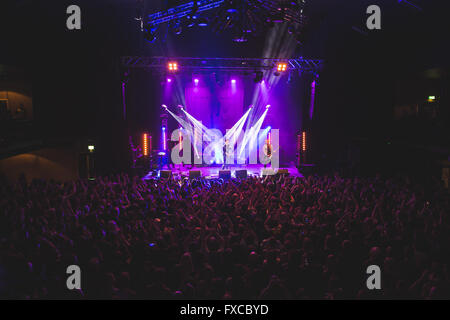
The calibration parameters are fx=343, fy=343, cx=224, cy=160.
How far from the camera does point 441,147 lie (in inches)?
442

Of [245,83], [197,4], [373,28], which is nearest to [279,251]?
[197,4]

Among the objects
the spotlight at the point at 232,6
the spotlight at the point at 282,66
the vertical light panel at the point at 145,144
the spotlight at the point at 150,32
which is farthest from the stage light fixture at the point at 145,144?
the spotlight at the point at 232,6

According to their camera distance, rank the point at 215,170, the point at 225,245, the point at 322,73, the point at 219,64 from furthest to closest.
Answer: the point at 215,170, the point at 219,64, the point at 322,73, the point at 225,245

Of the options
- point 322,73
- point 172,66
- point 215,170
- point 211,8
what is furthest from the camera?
point 215,170

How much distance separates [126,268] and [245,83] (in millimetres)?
14458

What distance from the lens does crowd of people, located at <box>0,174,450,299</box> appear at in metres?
5.02

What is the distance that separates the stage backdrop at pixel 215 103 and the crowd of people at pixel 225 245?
999 cm

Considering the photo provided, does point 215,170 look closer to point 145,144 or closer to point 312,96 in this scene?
point 145,144

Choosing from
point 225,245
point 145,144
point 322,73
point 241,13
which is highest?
point 241,13

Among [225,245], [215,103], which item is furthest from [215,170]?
[225,245]

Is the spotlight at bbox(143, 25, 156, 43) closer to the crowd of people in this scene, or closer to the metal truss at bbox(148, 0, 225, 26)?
the metal truss at bbox(148, 0, 225, 26)

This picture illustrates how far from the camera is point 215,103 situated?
18.7m

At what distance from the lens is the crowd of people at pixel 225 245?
502cm

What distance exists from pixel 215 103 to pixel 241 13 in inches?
383
